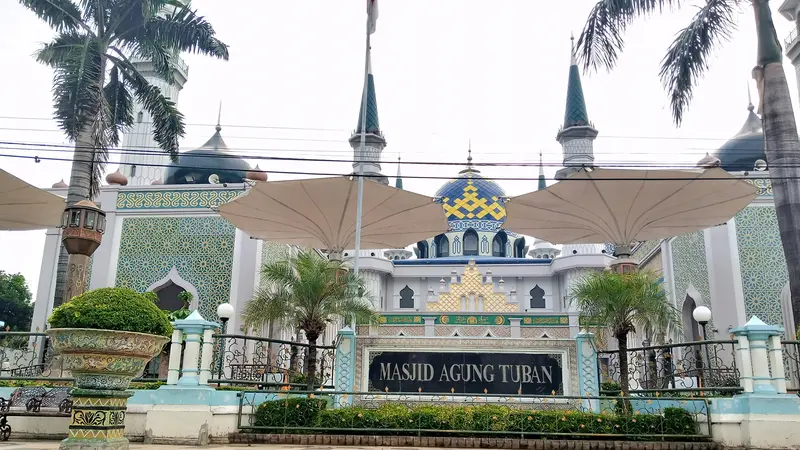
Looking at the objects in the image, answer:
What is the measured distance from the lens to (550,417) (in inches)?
337

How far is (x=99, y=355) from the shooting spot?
5.59 metres

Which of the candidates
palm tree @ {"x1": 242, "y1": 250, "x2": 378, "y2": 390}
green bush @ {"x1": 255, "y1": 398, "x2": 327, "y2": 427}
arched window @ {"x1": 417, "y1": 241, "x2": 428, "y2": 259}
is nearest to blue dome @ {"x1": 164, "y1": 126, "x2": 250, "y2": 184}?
palm tree @ {"x1": 242, "y1": 250, "x2": 378, "y2": 390}

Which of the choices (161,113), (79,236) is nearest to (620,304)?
(79,236)

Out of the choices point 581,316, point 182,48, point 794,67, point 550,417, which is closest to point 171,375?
point 550,417

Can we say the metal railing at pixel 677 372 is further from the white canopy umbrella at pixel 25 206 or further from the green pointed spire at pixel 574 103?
the green pointed spire at pixel 574 103

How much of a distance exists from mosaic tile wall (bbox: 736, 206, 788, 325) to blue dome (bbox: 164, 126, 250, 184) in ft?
48.9

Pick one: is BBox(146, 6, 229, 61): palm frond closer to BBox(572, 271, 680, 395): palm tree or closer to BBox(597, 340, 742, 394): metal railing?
BBox(572, 271, 680, 395): palm tree

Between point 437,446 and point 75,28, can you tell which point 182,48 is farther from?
point 437,446

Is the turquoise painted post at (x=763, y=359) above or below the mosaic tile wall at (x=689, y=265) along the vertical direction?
below

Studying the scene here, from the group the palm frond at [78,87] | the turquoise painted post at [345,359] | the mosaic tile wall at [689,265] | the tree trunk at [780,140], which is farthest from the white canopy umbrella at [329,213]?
the tree trunk at [780,140]

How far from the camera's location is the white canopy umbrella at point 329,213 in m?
15.8

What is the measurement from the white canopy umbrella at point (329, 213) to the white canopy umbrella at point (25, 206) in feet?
14.4

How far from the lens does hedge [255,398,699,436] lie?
331 inches

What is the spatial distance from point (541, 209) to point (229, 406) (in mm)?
10798
